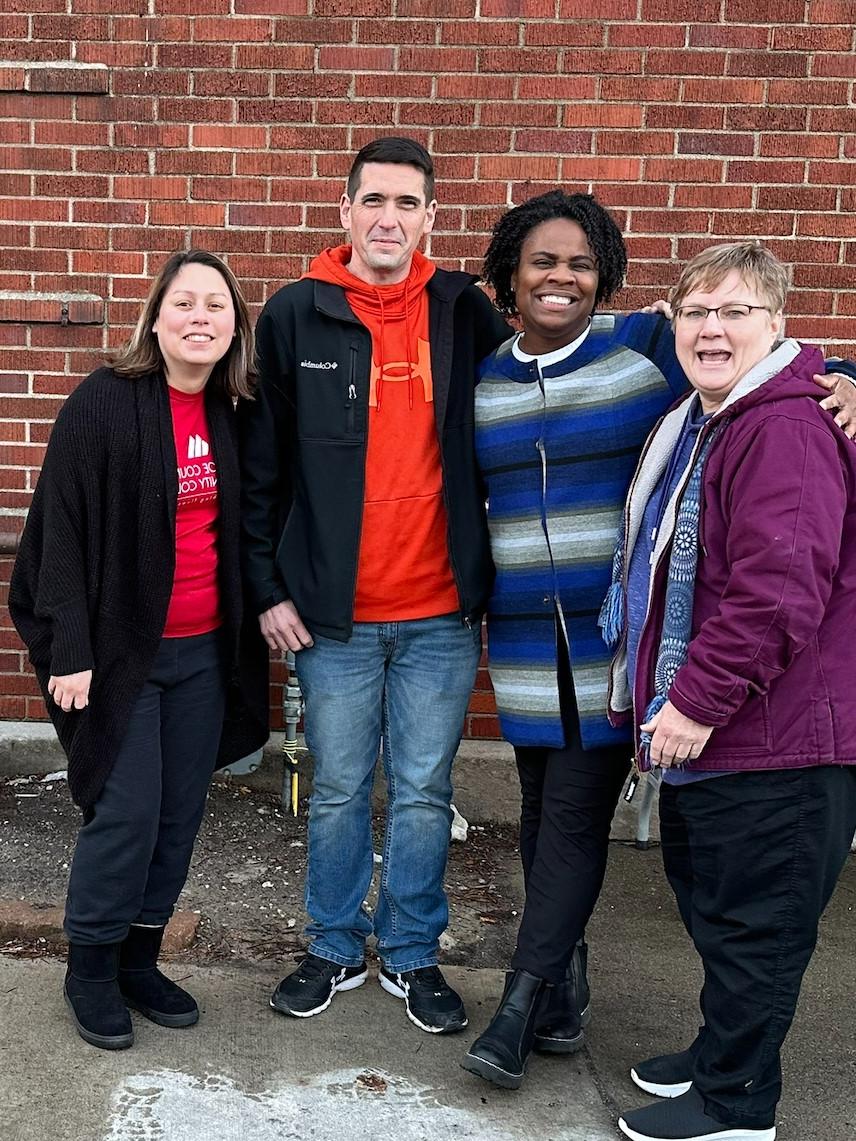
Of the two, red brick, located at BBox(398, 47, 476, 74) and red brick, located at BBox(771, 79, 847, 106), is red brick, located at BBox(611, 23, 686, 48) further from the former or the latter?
red brick, located at BBox(398, 47, 476, 74)

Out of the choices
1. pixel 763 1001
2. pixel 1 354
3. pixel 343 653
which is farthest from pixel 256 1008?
pixel 1 354

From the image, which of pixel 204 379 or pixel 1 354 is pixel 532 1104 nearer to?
pixel 204 379

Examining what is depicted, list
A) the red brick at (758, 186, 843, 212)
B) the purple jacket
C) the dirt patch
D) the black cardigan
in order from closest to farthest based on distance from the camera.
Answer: the purple jacket, the black cardigan, the dirt patch, the red brick at (758, 186, 843, 212)

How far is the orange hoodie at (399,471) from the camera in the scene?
2941 millimetres

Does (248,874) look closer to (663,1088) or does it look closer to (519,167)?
(663,1088)

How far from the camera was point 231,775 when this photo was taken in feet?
15.0

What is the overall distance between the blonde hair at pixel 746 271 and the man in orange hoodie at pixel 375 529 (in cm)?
70

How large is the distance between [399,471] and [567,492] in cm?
44

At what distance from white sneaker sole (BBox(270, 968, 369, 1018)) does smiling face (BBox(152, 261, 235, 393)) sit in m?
1.58

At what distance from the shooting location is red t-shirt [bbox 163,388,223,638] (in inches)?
111

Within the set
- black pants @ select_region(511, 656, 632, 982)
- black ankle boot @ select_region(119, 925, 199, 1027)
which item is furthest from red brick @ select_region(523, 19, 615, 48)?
black ankle boot @ select_region(119, 925, 199, 1027)

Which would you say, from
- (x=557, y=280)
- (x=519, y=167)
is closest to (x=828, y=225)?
(x=519, y=167)

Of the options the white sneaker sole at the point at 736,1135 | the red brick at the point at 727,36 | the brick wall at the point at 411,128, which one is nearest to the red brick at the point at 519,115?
the brick wall at the point at 411,128

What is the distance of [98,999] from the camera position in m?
2.88
